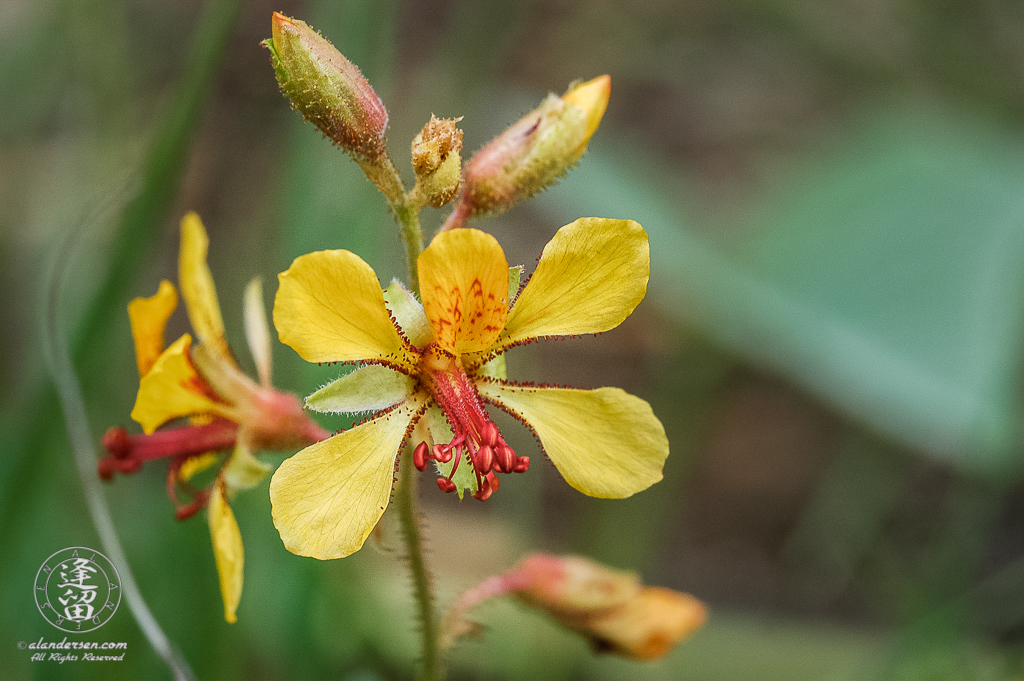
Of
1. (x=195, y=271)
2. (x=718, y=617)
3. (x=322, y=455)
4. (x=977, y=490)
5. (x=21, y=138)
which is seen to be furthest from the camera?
(x=21, y=138)

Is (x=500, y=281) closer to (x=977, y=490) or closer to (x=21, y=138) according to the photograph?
(x=977, y=490)

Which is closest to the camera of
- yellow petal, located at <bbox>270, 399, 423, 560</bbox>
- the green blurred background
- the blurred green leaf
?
yellow petal, located at <bbox>270, 399, 423, 560</bbox>

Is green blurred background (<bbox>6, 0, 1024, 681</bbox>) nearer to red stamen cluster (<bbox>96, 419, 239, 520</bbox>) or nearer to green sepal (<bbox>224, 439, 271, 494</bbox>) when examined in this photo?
red stamen cluster (<bbox>96, 419, 239, 520</bbox>)

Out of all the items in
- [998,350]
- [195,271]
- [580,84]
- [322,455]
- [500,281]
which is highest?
[998,350]

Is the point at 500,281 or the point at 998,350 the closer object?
the point at 500,281

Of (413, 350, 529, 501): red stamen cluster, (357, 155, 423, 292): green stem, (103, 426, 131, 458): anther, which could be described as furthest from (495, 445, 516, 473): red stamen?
(103, 426, 131, 458): anther

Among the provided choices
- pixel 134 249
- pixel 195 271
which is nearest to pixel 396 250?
pixel 134 249

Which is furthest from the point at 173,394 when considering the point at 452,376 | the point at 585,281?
the point at 585,281
